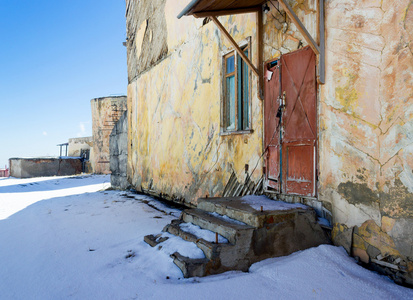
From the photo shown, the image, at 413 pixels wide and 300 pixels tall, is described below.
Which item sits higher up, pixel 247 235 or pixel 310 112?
pixel 310 112

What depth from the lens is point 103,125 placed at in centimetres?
2062

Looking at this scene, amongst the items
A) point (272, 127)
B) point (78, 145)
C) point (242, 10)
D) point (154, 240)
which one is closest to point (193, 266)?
point (154, 240)

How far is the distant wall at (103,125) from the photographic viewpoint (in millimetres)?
20266

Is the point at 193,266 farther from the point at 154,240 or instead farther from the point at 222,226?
the point at 154,240

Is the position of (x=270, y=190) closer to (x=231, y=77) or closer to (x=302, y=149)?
(x=302, y=149)

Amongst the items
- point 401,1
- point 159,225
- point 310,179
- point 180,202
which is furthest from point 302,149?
point 180,202

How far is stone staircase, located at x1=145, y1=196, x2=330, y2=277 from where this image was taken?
9.14ft

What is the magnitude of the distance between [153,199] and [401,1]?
6584mm

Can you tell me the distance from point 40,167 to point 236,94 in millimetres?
17806

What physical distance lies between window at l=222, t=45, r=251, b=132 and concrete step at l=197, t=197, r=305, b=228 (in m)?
1.44

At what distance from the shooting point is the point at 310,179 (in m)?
3.56

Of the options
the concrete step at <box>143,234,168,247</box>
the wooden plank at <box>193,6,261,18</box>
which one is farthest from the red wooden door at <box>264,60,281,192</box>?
the concrete step at <box>143,234,168,247</box>

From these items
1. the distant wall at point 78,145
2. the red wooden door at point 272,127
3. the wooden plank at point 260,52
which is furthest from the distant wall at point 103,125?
the red wooden door at point 272,127

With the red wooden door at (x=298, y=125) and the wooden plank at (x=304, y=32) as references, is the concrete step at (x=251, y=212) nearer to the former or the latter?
the red wooden door at (x=298, y=125)
